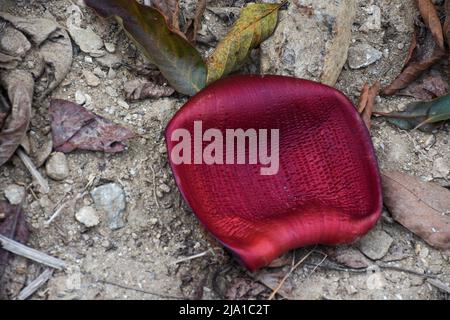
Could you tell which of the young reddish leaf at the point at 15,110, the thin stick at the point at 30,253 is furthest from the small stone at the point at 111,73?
the thin stick at the point at 30,253

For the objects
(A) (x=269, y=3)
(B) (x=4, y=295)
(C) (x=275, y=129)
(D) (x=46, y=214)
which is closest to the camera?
(B) (x=4, y=295)

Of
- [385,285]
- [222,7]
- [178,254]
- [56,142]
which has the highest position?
[222,7]

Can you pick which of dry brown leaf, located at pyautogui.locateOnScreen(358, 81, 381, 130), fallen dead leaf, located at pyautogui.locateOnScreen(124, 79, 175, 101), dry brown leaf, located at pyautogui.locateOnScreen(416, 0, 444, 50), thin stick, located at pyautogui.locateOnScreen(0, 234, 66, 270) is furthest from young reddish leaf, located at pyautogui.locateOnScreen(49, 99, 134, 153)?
dry brown leaf, located at pyautogui.locateOnScreen(416, 0, 444, 50)

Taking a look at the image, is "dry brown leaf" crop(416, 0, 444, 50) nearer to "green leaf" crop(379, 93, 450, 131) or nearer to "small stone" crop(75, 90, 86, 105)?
"green leaf" crop(379, 93, 450, 131)

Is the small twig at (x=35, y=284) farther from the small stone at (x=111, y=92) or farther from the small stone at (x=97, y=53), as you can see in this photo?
the small stone at (x=97, y=53)

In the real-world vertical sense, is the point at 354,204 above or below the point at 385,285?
above

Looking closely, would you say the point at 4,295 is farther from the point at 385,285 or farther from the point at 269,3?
the point at 269,3

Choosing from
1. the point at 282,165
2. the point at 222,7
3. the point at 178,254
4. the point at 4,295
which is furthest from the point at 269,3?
the point at 4,295
